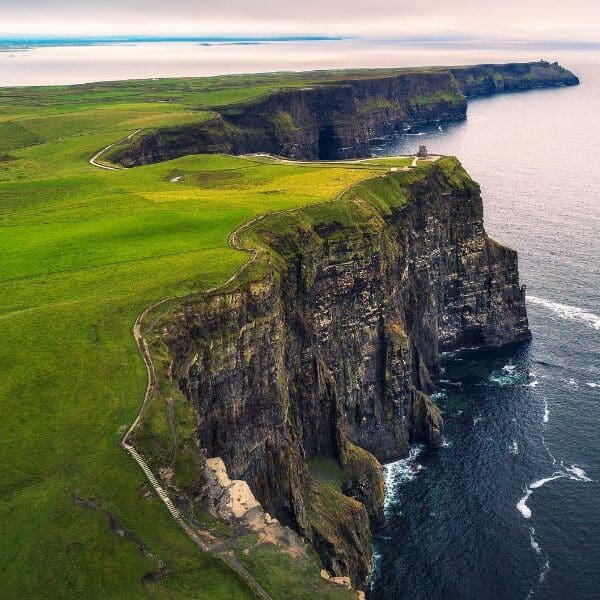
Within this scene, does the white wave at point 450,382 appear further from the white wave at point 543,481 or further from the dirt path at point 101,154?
the dirt path at point 101,154

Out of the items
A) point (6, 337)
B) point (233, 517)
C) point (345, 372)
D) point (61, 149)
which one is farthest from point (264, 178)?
→ point (233, 517)

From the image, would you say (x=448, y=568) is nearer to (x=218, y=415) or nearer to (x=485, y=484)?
(x=485, y=484)

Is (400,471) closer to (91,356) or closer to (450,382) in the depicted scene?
(450,382)

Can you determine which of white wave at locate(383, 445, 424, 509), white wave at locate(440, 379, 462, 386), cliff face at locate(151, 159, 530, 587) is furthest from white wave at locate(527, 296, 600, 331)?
white wave at locate(383, 445, 424, 509)

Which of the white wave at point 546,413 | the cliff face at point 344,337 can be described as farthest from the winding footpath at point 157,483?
the white wave at point 546,413

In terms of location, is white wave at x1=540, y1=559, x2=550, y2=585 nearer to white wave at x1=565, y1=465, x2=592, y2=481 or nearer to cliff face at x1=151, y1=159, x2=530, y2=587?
white wave at x1=565, y1=465, x2=592, y2=481

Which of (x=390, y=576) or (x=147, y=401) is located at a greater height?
(x=147, y=401)
